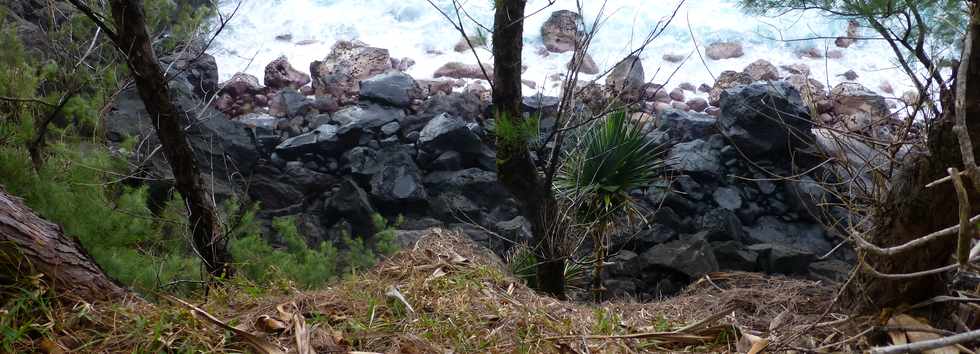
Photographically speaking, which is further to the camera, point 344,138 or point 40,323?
point 344,138

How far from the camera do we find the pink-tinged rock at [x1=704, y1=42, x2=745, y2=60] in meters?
12.4

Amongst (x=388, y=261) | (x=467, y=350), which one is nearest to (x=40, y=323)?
(x=467, y=350)

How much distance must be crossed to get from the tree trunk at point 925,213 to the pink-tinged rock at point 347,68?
997 cm

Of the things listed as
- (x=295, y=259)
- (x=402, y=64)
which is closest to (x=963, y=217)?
(x=295, y=259)

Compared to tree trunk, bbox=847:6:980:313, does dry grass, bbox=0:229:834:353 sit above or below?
below

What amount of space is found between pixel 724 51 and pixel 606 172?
7492 mm

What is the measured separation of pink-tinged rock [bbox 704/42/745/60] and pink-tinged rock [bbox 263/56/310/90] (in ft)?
21.5

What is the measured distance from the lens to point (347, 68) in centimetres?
1214

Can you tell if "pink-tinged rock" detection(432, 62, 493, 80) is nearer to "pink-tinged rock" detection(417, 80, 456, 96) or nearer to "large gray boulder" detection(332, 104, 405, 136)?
"pink-tinged rock" detection(417, 80, 456, 96)

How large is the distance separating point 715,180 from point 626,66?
213 centimetres

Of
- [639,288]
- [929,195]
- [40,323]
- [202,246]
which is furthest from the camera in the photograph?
[639,288]

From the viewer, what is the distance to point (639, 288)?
25.7 feet

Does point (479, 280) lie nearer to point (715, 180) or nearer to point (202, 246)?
point (202, 246)

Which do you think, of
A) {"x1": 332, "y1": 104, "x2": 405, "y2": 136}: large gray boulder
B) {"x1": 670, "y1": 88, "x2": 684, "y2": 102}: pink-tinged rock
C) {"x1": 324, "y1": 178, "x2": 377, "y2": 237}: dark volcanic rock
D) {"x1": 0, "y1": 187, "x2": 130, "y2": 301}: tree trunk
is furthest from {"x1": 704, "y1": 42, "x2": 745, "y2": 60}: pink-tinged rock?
{"x1": 0, "y1": 187, "x2": 130, "y2": 301}: tree trunk
